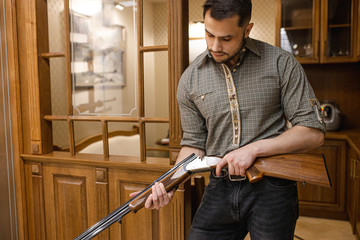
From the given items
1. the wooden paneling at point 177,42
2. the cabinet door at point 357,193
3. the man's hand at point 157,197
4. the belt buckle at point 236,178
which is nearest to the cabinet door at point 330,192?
the cabinet door at point 357,193

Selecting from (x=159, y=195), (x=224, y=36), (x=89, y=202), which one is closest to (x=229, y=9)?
(x=224, y=36)

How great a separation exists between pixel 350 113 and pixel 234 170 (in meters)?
2.76

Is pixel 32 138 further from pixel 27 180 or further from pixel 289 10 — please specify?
pixel 289 10

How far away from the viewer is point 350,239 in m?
2.77

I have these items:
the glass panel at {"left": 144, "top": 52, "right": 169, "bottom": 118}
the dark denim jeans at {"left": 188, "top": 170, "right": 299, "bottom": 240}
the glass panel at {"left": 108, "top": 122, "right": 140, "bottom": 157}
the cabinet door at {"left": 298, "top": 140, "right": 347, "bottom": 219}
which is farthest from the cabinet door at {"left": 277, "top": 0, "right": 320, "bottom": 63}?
the dark denim jeans at {"left": 188, "top": 170, "right": 299, "bottom": 240}

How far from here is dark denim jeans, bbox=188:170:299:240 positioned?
126 cm

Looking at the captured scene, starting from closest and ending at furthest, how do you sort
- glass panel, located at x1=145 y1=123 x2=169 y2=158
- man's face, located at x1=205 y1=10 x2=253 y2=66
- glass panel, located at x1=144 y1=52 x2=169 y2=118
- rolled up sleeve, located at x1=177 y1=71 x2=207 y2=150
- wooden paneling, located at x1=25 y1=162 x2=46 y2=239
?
man's face, located at x1=205 y1=10 x2=253 y2=66 < rolled up sleeve, located at x1=177 y1=71 x2=207 y2=150 < wooden paneling, located at x1=25 y1=162 x2=46 y2=239 < glass panel, located at x1=144 y1=52 x2=169 y2=118 < glass panel, located at x1=145 y1=123 x2=169 y2=158

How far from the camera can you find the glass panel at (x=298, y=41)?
10.7ft

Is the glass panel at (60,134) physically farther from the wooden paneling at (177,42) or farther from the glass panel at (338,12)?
the glass panel at (338,12)

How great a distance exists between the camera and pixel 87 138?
2814 mm

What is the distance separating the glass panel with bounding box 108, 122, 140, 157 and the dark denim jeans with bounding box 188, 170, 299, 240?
1.81 metres

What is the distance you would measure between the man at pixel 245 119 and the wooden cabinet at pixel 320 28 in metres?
2.13

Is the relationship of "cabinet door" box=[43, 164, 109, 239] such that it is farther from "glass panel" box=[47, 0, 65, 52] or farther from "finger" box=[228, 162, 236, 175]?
"glass panel" box=[47, 0, 65, 52]

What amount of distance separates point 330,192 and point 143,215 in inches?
81.6
